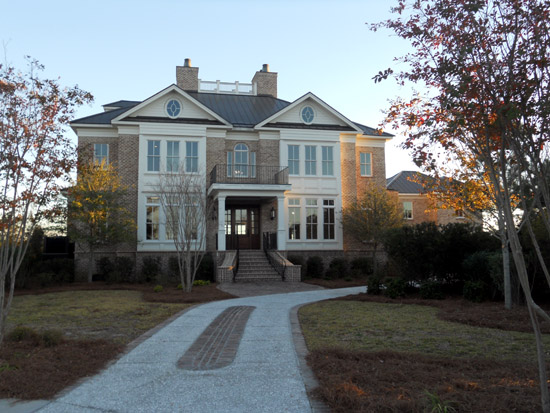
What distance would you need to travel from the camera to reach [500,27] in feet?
14.8

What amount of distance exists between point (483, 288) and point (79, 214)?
48.7 feet

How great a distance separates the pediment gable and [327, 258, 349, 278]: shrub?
862cm

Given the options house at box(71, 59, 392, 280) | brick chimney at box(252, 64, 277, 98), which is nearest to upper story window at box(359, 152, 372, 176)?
house at box(71, 59, 392, 280)

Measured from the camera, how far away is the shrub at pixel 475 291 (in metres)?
11.8

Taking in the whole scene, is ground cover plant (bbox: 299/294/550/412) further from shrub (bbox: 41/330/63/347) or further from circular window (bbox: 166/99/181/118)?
circular window (bbox: 166/99/181/118)

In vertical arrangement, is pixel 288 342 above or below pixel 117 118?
below

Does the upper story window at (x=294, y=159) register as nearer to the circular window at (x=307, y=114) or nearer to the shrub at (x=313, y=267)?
the circular window at (x=307, y=114)

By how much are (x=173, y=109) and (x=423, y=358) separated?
63.0ft

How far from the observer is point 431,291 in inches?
508

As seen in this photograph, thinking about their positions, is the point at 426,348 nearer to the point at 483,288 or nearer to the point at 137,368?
the point at 137,368

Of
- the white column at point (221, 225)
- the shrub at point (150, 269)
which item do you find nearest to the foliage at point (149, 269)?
the shrub at point (150, 269)

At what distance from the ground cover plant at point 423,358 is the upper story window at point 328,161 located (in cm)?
1355

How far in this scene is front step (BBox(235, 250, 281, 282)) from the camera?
1930cm

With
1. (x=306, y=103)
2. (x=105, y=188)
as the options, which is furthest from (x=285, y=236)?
(x=105, y=188)
